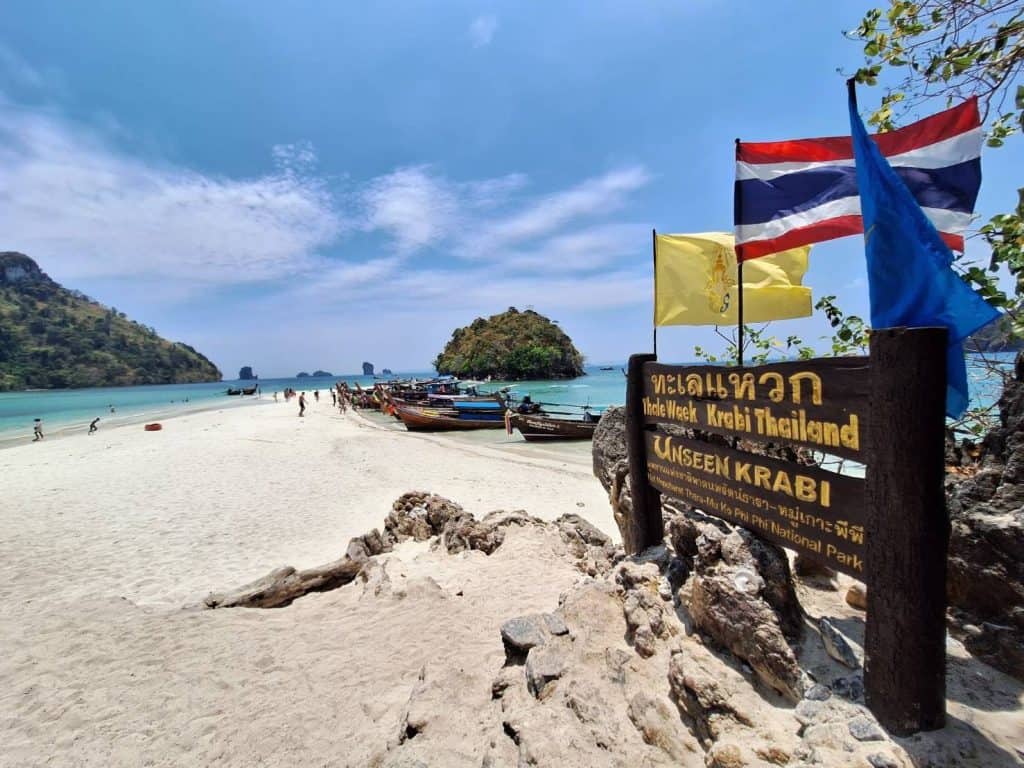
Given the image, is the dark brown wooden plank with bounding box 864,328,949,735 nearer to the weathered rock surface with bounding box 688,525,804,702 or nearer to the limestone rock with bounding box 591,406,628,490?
the weathered rock surface with bounding box 688,525,804,702

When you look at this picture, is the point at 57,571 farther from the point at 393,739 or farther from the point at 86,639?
the point at 393,739

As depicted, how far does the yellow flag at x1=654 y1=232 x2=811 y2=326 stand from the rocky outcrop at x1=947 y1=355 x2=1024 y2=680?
193 cm

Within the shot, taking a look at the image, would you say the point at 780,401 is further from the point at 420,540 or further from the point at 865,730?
the point at 420,540

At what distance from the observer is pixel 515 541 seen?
6473 millimetres

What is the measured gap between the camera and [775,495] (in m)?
2.72

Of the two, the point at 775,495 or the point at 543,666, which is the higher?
the point at 775,495

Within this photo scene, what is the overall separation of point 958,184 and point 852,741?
12.2 feet

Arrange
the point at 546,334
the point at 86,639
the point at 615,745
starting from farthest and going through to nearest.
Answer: the point at 546,334 → the point at 86,639 → the point at 615,745

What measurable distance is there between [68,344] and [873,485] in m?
162

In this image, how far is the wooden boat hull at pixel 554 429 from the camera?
2250 cm

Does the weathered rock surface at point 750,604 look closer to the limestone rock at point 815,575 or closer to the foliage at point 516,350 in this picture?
the limestone rock at point 815,575

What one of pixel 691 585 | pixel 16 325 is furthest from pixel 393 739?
pixel 16 325

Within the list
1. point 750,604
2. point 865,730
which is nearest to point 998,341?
point 750,604

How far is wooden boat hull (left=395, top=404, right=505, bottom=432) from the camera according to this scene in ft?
86.8
